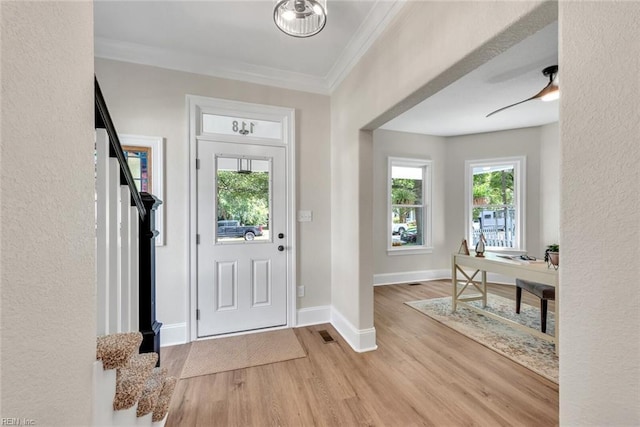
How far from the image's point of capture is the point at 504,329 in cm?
273

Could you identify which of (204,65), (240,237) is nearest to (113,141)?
(240,237)

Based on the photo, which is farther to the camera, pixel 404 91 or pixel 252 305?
pixel 252 305

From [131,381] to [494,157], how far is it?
17.5 feet

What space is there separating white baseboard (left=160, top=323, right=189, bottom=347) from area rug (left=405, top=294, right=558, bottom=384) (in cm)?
273

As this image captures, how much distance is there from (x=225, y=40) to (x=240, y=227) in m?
1.75

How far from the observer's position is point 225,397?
1.78 meters

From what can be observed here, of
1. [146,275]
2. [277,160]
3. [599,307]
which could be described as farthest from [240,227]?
[599,307]

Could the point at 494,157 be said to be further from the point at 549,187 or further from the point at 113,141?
the point at 113,141

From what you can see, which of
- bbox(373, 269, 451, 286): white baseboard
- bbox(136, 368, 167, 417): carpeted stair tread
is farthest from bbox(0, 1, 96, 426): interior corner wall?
bbox(373, 269, 451, 286): white baseboard

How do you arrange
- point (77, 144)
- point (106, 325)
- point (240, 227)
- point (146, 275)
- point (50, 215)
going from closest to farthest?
point (50, 215) → point (77, 144) → point (106, 325) → point (146, 275) → point (240, 227)

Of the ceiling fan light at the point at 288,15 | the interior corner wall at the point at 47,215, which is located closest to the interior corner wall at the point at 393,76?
the ceiling fan light at the point at 288,15

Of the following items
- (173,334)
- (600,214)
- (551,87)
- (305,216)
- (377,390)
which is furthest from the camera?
(305,216)

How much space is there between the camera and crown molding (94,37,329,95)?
233 cm

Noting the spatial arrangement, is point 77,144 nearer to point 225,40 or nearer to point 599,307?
point 599,307
